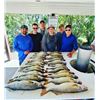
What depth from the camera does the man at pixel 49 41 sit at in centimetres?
Answer: 149

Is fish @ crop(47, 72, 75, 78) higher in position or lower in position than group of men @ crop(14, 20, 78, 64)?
lower

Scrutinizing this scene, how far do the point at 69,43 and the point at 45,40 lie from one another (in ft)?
0.63

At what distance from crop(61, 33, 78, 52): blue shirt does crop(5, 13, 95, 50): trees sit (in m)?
0.04

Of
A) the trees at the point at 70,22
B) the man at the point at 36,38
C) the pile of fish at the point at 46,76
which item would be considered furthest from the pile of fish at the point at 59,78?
the trees at the point at 70,22

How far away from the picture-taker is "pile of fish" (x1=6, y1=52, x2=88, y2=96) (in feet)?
4.75

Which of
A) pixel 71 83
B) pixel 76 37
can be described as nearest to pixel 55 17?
pixel 76 37

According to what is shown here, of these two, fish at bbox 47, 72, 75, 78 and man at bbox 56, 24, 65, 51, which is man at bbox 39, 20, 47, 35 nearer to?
man at bbox 56, 24, 65, 51

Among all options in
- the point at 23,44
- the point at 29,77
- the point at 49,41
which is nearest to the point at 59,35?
the point at 49,41

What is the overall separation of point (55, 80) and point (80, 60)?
10.1 inches

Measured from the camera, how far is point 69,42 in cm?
151

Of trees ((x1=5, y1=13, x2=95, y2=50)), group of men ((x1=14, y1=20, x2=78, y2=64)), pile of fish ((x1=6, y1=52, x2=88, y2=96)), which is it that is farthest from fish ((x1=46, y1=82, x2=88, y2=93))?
trees ((x1=5, y1=13, x2=95, y2=50))

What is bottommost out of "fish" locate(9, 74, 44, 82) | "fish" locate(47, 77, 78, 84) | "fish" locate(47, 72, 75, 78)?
"fish" locate(47, 77, 78, 84)
